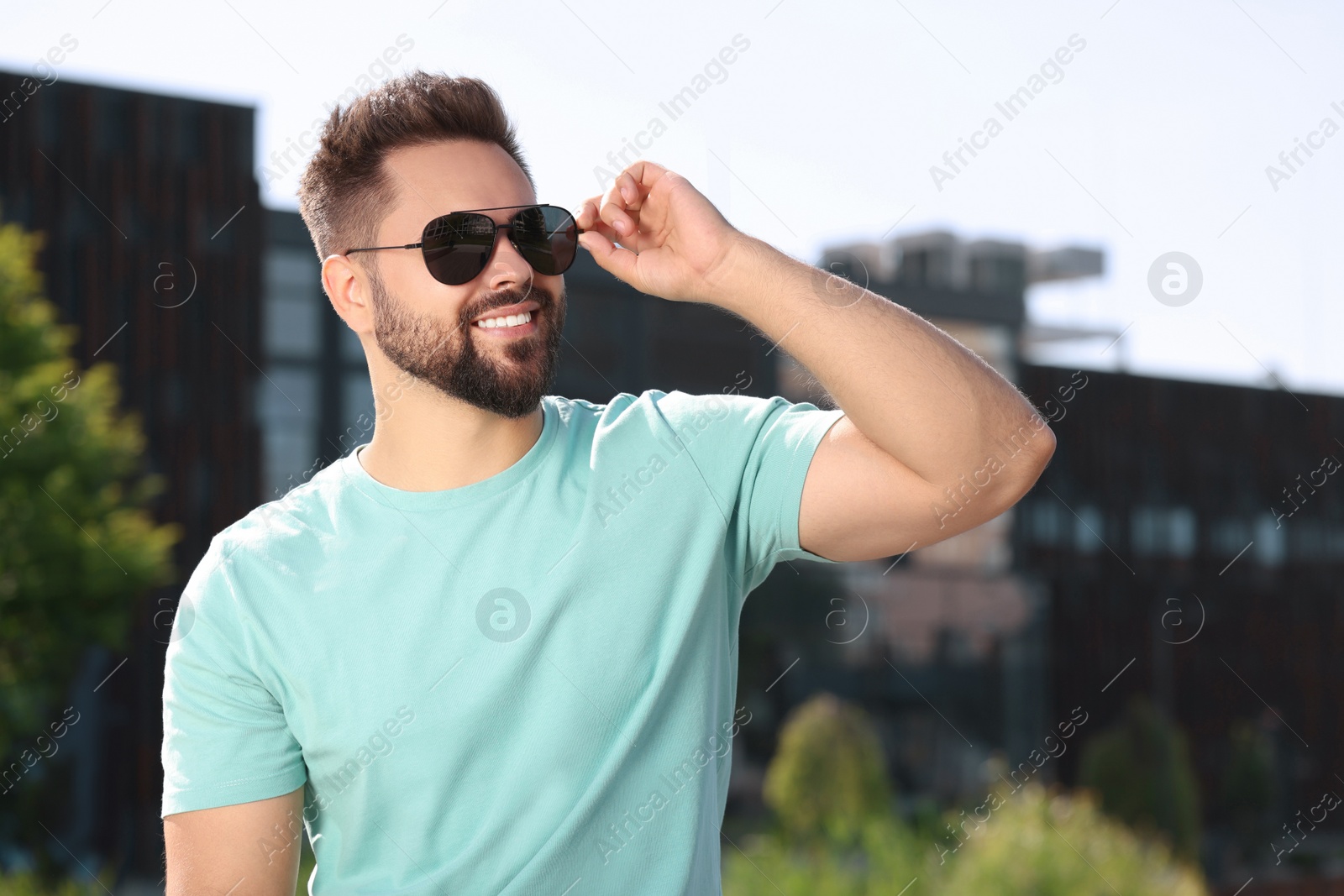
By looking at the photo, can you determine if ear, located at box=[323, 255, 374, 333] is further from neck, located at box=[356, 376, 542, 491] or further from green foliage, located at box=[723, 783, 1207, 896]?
green foliage, located at box=[723, 783, 1207, 896]

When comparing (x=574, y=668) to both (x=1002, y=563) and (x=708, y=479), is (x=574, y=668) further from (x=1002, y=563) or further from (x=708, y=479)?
(x=1002, y=563)

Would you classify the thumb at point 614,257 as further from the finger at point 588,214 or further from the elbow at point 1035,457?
the elbow at point 1035,457

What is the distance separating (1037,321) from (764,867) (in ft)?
41.0

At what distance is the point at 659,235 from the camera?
1729 millimetres

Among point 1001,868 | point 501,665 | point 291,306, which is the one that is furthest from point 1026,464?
point 291,306

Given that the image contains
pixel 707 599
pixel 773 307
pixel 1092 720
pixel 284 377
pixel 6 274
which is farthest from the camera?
pixel 1092 720

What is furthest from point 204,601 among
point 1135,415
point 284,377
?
point 1135,415

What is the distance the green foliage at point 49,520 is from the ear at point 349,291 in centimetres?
740

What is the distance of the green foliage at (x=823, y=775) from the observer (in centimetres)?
1275

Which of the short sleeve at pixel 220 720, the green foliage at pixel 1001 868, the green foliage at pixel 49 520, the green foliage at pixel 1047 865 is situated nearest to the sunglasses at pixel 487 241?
the short sleeve at pixel 220 720

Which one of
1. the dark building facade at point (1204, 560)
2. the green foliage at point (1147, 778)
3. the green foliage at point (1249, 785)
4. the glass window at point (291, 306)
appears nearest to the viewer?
the glass window at point (291, 306)

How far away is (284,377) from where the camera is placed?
13.9m

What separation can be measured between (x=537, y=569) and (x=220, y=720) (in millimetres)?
473

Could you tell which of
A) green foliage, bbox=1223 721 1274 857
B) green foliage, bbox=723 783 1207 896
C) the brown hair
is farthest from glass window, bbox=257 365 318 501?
green foliage, bbox=1223 721 1274 857
